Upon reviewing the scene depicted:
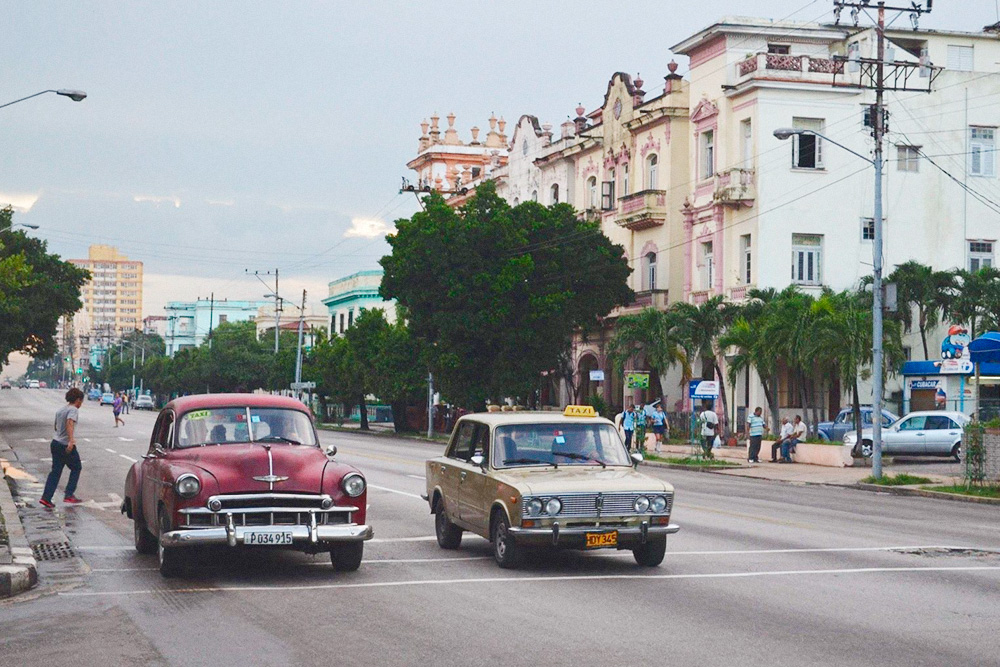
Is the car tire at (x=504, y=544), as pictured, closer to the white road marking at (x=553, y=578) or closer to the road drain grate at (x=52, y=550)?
the white road marking at (x=553, y=578)

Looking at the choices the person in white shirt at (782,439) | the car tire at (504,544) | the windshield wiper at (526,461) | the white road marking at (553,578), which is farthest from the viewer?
the person in white shirt at (782,439)

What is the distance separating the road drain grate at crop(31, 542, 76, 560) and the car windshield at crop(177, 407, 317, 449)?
7.71 feet

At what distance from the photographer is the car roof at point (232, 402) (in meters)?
14.7

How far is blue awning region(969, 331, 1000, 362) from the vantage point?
31750mm

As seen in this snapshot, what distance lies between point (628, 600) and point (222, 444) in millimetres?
4782

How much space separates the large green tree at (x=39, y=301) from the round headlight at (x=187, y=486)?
5106 cm

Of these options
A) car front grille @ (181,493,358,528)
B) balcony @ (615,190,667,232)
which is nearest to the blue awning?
car front grille @ (181,493,358,528)

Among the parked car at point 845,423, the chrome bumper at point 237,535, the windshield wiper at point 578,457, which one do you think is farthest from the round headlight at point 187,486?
the parked car at point 845,423

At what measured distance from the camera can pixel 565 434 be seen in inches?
595

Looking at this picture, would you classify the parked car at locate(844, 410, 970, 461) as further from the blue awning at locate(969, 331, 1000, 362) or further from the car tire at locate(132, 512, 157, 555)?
the car tire at locate(132, 512, 157, 555)

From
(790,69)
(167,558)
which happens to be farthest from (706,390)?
(167,558)

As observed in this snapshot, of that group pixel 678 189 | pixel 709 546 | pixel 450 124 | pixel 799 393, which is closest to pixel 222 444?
pixel 709 546

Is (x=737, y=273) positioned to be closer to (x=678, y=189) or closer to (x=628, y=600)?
(x=678, y=189)

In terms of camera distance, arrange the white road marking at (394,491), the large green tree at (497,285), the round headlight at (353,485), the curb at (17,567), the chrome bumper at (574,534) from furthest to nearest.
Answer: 1. the large green tree at (497,285)
2. the white road marking at (394,491)
3. the chrome bumper at (574,534)
4. the round headlight at (353,485)
5. the curb at (17,567)
